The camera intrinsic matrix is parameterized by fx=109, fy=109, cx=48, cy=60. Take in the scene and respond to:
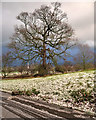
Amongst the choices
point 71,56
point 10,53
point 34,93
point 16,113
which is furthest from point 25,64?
point 16,113

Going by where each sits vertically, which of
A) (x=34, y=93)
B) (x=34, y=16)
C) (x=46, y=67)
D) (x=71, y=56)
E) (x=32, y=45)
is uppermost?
(x=34, y=16)

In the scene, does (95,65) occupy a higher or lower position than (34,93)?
higher

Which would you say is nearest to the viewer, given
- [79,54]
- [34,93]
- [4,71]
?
[34,93]

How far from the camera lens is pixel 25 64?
18.5m

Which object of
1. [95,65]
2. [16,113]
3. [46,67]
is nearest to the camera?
[16,113]

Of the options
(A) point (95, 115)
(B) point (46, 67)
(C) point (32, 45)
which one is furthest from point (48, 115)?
(C) point (32, 45)

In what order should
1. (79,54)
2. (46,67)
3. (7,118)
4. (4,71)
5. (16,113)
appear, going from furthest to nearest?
(4,71), (79,54), (46,67), (16,113), (7,118)

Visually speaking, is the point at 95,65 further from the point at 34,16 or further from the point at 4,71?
the point at 4,71

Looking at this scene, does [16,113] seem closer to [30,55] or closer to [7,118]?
[7,118]

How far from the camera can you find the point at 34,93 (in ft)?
20.3

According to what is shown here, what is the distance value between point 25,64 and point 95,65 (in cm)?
1283

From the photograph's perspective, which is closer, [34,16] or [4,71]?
[34,16]

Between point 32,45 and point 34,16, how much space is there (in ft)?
16.4

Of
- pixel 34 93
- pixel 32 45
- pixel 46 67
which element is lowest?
pixel 34 93
